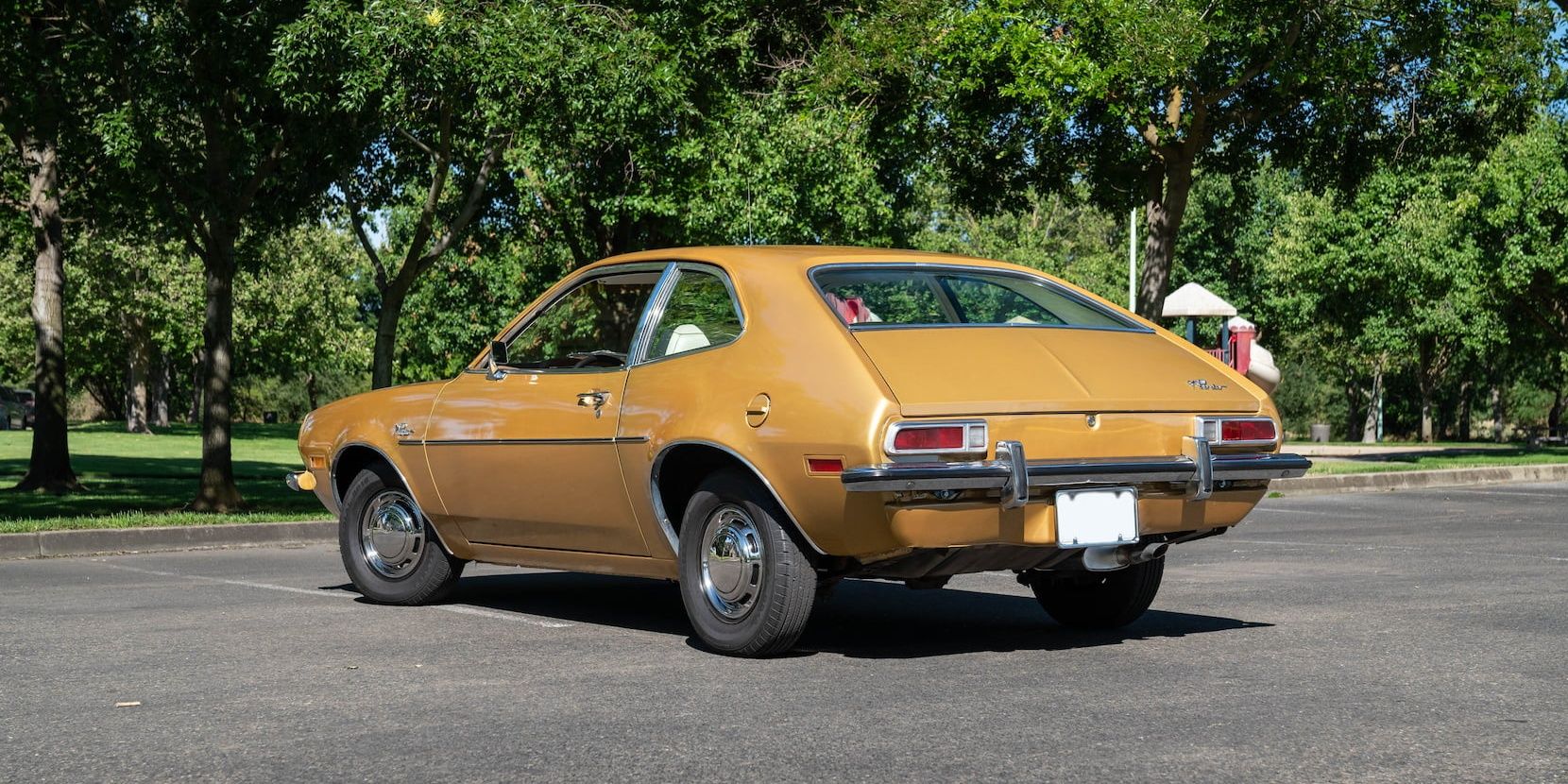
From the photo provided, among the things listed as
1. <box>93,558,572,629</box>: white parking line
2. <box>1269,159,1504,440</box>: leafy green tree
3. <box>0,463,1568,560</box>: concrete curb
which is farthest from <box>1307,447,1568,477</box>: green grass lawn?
<box>93,558,572,629</box>: white parking line

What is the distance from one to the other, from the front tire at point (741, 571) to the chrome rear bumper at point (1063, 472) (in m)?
0.54

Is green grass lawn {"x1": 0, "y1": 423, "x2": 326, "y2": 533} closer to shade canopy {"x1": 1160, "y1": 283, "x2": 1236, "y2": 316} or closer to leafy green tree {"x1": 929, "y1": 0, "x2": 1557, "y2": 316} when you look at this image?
leafy green tree {"x1": 929, "y1": 0, "x2": 1557, "y2": 316}

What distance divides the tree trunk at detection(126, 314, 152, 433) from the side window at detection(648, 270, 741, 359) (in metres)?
48.9

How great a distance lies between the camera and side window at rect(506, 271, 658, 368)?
6973 millimetres

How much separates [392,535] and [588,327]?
67.1 inches

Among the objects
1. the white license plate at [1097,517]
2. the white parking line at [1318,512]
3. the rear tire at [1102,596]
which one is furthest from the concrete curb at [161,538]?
the white license plate at [1097,517]

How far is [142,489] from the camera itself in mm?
20375

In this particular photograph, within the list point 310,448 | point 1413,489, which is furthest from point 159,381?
point 310,448

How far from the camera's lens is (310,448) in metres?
8.38

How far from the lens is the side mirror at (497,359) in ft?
24.2

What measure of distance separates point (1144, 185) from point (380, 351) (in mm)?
11142

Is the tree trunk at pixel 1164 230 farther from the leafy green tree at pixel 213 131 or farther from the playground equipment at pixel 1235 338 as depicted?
the leafy green tree at pixel 213 131

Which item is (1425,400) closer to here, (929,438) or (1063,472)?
(1063,472)

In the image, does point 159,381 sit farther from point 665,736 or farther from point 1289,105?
point 665,736
